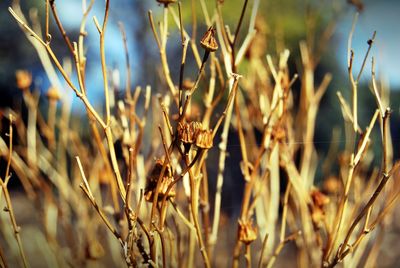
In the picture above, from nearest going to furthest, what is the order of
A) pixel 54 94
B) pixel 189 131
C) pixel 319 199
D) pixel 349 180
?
pixel 189 131, pixel 349 180, pixel 319 199, pixel 54 94

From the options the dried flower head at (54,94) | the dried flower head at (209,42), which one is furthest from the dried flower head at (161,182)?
the dried flower head at (54,94)

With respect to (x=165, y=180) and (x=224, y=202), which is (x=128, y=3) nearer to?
(x=224, y=202)

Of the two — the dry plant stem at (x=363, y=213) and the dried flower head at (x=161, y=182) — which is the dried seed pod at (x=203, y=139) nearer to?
the dried flower head at (x=161, y=182)

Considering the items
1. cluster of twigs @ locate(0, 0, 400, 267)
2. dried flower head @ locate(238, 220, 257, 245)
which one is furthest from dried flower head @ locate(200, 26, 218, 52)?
dried flower head @ locate(238, 220, 257, 245)

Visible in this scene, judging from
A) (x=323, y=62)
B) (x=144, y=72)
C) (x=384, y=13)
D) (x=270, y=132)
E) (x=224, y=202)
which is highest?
(x=323, y=62)

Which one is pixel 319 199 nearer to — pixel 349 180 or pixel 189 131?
pixel 349 180

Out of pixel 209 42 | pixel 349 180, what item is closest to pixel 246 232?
pixel 349 180

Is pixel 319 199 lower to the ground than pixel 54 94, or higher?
lower

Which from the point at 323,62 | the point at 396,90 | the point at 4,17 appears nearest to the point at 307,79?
the point at 396,90
